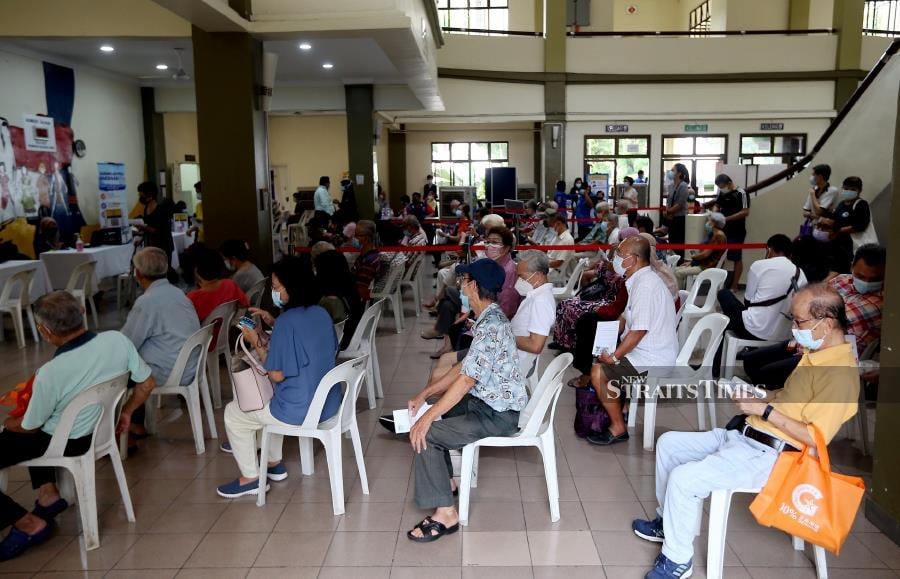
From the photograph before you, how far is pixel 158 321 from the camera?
155 inches

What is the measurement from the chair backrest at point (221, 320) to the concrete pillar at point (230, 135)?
198 centimetres

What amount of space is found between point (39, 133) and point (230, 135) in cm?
462

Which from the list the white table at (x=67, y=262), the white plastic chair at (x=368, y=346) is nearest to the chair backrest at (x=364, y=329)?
the white plastic chair at (x=368, y=346)

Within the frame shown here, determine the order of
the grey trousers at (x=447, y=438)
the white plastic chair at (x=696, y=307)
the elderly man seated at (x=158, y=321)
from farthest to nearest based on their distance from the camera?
the white plastic chair at (x=696, y=307) → the elderly man seated at (x=158, y=321) → the grey trousers at (x=447, y=438)

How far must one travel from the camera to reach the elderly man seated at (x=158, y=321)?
391 cm

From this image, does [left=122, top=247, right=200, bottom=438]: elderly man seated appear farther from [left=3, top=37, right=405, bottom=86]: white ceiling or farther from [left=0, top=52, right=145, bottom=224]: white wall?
[left=0, top=52, right=145, bottom=224]: white wall

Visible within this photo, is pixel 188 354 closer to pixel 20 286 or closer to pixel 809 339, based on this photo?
pixel 809 339

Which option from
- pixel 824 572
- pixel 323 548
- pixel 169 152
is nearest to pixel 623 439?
pixel 824 572

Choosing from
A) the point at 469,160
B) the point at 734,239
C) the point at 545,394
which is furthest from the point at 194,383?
the point at 469,160

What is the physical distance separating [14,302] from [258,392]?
4461 mm

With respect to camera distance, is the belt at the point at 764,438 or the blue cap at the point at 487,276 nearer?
the belt at the point at 764,438

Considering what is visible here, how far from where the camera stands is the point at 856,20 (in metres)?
15.4

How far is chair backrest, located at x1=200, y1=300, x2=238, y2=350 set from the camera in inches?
179

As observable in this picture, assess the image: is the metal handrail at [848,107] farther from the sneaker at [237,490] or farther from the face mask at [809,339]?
the sneaker at [237,490]
